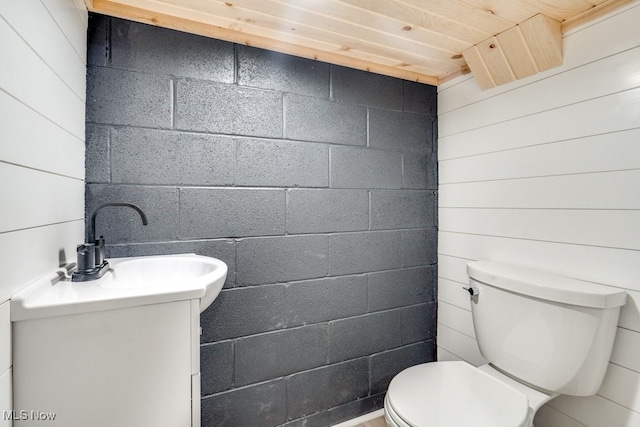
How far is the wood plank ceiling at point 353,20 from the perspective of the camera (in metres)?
1.19

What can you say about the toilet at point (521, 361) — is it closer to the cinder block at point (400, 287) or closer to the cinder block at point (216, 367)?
the cinder block at point (400, 287)

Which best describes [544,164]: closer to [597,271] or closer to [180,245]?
[597,271]

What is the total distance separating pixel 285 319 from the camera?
4.96 ft

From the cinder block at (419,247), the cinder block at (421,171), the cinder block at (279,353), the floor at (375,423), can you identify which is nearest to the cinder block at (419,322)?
the cinder block at (419,247)

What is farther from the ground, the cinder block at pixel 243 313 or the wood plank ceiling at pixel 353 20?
the wood plank ceiling at pixel 353 20

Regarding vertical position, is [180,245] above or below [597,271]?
above

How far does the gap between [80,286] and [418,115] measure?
1.86 meters

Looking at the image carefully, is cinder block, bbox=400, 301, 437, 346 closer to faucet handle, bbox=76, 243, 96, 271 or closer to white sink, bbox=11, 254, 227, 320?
white sink, bbox=11, 254, 227, 320

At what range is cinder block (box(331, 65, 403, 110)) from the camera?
5.41ft

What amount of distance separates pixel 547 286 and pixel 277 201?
1194 millimetres

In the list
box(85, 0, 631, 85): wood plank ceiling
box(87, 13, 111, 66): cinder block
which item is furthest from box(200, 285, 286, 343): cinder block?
box(85, 0, 631, 85): wood plank ceiling

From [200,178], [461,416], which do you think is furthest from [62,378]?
[461,416]

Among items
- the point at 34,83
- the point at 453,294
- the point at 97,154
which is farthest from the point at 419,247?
the point at 34,83

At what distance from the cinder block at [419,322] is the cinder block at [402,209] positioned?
1.71 feet
